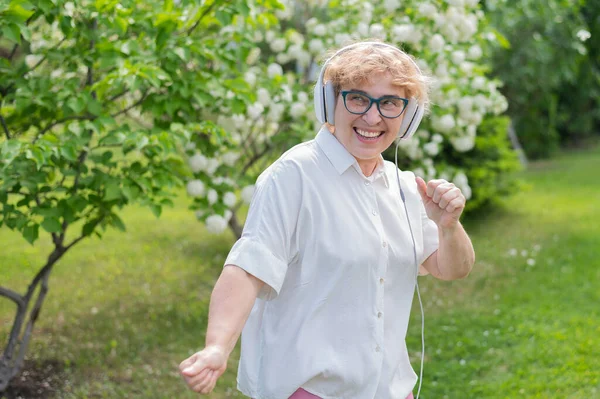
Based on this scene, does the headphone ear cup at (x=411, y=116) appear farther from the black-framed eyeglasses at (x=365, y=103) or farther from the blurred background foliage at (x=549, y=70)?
the blurred background foliage at (x=549, y=70)

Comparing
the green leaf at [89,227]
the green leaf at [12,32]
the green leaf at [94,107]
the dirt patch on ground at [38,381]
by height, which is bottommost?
the dirt patch on ground at [38,381]

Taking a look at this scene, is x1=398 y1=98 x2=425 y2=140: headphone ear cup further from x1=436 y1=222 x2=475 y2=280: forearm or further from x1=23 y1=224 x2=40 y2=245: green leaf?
x1=23 y1=224 x2=40 y2=245: green leaf

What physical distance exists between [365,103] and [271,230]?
1.50 ft

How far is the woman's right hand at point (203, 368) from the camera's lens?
1.87 metres

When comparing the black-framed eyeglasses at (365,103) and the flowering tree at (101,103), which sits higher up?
the black-framed eyeglasses at (365,103)

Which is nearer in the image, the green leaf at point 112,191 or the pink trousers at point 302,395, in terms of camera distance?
the pink trousers at point 302,395

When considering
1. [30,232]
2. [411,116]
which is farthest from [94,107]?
[411,116]

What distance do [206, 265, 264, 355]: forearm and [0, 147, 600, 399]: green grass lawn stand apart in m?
3.14

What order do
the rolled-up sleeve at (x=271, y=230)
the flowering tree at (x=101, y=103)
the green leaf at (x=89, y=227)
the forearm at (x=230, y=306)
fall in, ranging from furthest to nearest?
the green leaf at (x=89, y=227) < the flowering tree at (x=101, y=103) < the rolled-up sleeve at (x=271, y=230) < the forearm at (x=230, y=306)

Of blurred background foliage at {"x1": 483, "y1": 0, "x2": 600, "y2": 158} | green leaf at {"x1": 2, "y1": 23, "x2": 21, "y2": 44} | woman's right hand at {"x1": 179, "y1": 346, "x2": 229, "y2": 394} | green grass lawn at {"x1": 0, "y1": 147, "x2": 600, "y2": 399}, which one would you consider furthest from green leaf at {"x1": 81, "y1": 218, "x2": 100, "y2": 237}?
blurred background foliage at {"x1": 483, "y1": 0, "x2": 600, "y2": 158}

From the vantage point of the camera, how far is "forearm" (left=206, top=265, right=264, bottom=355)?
6.48ft

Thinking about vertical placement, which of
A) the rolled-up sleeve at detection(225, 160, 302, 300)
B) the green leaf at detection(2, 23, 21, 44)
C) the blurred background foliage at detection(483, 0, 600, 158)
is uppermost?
the green leaf at detection(2, 23, 21, 44)

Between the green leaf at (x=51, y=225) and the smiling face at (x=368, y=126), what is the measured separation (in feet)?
7.54

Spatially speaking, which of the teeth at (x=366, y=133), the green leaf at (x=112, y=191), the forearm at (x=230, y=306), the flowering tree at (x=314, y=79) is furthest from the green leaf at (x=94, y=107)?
the forearm at (x=230, y=306)
